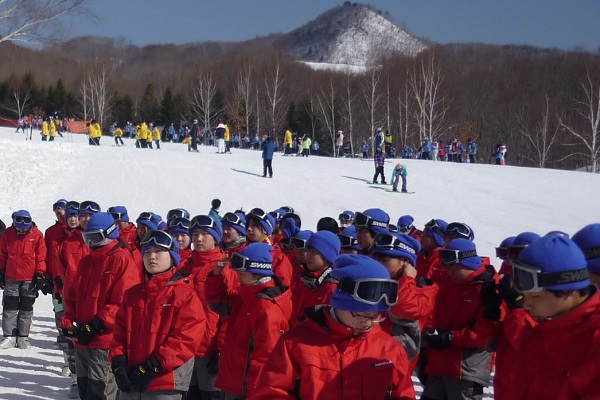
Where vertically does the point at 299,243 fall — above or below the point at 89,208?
below

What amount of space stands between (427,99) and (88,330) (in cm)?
Answer: 6173

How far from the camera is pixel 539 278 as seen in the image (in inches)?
100

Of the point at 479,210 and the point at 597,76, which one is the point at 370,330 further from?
the point at 597,76

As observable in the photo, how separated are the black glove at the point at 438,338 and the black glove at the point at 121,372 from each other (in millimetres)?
2232

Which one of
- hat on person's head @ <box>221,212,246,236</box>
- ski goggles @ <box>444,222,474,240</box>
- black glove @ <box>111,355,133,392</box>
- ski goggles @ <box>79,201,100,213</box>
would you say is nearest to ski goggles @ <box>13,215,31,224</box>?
ski goggles @ <box>79,201,100,213</box>

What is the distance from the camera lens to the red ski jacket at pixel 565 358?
7.97ft

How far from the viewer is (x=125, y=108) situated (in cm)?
7881

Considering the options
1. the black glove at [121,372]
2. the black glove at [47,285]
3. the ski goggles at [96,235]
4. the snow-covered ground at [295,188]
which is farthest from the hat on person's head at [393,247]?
the snow-covered ground at [295,188]

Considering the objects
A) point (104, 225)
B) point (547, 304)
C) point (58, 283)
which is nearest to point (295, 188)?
point (58, 283)

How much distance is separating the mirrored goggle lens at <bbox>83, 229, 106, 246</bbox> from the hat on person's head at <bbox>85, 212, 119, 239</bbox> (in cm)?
2

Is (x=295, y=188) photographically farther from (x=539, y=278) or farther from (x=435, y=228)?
(x=539, y=278)

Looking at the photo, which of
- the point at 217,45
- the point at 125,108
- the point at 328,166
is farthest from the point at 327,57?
the point at 328,166

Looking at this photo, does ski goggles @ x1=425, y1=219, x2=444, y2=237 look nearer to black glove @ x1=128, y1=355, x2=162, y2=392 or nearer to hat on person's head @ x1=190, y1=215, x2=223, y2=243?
hat on person's head @ x1=190, y1=215, x2=223, y2=243

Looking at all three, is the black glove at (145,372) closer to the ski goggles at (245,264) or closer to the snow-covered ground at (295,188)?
the ski goggles at (245,264)
